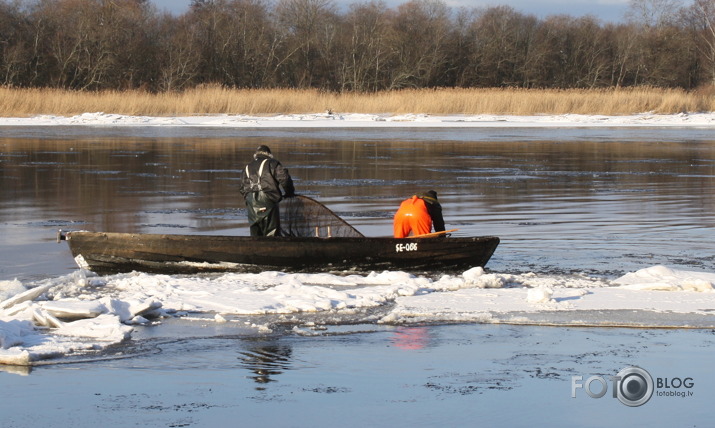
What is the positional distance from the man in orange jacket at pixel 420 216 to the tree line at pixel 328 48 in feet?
151

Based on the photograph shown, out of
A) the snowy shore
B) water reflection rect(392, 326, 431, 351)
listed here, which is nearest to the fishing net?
water reflection rect(392, 326, 431, 351)

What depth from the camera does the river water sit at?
22.6 feet

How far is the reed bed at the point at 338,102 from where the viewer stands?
45438 mm

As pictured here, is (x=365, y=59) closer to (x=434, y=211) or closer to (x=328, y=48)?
(x=328, y=48)

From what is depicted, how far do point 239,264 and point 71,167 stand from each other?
45.7 ft

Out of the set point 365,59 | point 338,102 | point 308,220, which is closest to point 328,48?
point 365,59

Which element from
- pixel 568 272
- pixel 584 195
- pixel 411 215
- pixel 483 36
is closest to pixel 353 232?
pixel 411 215

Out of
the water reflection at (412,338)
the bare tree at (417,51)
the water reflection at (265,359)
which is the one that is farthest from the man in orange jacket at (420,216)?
the bare tree at (417,51)

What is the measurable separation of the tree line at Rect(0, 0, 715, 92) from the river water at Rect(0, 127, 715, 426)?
85.8ft

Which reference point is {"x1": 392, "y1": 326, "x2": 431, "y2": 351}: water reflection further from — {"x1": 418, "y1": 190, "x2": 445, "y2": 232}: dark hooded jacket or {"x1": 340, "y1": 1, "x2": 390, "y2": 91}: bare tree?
{"x1": 340, "y1": 1, "x2": 390, "y2": 91}: bare tree

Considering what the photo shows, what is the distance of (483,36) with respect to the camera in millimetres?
75625

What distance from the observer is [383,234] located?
14719 mm

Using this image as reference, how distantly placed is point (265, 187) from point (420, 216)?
1748 mm

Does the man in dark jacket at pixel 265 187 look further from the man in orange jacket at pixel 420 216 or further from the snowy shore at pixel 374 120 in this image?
the snowy shore at pixel 374 120
